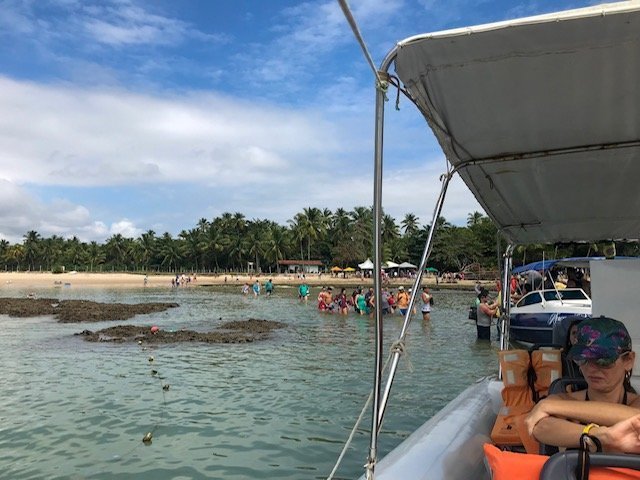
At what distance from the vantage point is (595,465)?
1.88 metres

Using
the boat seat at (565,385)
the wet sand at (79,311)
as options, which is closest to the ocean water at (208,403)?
the boat seat at (565,385)

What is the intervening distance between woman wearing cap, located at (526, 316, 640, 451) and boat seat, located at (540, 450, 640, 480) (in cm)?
12

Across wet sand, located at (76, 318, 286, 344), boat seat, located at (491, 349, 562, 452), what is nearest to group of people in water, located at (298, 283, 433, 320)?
wet sand, located at (76, 318, 286, 344)

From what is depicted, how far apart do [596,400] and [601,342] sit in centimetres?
29

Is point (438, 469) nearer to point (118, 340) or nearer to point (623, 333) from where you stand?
point (623, 333)

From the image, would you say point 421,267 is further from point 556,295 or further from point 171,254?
point 171,254

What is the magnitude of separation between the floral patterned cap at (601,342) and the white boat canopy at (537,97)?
1.18 m

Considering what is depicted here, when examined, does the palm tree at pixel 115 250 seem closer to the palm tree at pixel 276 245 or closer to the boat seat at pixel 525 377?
the palm tree at pixel 276 245

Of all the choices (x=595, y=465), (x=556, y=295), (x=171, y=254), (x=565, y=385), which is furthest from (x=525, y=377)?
(x=171, y=254)

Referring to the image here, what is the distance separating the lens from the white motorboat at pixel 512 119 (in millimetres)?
2355

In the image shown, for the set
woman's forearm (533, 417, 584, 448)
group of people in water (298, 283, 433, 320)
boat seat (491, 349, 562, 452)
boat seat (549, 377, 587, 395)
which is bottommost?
group of people in water (298, 283, 433, 320)

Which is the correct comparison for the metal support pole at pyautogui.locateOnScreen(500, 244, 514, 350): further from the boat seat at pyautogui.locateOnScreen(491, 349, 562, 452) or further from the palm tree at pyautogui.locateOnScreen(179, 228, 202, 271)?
the palm tree at pyautogui.locateOnScreen(179, 228, 202, 271)

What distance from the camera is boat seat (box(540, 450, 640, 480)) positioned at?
185 cm

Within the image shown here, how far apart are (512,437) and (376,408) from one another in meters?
1.54
